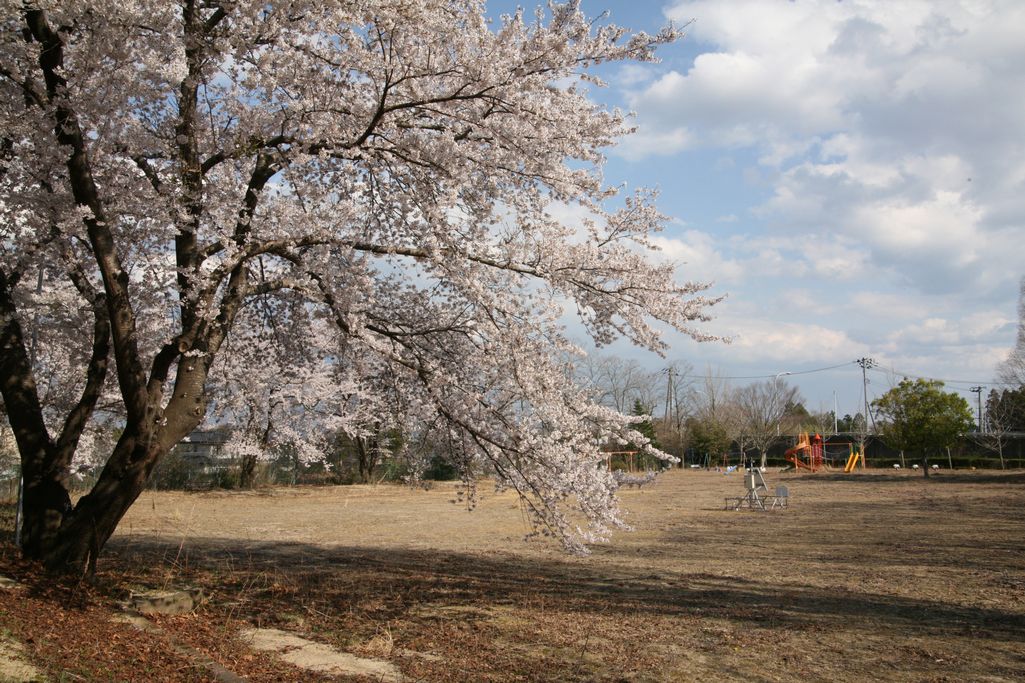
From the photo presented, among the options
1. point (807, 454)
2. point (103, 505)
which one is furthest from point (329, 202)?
point (807, 454)

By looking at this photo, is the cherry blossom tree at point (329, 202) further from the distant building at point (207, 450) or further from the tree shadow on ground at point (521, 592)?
the distant building at point (207, 450)

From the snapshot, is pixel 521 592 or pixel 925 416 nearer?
pixel 521 592

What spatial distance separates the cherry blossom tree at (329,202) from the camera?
218 inches

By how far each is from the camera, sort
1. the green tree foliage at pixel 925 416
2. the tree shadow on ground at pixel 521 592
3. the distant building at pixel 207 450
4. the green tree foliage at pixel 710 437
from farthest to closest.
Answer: the green tree foliage at pixel 710 437 < the green tree foliage at pixel 925 416 < the distant building at pixel 207 450 < the tree shadow on ground at pixel 521 592

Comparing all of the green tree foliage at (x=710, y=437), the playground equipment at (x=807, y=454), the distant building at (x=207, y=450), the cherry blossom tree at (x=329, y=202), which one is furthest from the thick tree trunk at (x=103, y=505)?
the green tree foliage at (x=710, y=437)

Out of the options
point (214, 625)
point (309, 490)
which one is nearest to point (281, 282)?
point (214, 625)

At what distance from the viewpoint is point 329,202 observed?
272 inches

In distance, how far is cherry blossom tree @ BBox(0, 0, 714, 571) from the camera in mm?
5543

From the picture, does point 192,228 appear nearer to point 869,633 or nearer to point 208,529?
point 869,633

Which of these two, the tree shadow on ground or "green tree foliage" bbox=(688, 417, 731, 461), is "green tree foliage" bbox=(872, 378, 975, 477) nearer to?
"green tree foliage" bbox=(688, 417, 731, 461)

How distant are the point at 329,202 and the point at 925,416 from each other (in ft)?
103

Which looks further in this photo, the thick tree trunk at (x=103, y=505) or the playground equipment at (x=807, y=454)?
the playground equipment at (x=807, y=454)

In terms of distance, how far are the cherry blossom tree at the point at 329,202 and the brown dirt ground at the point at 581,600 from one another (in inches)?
46.0

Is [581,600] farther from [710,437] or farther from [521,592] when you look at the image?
[710,437]
